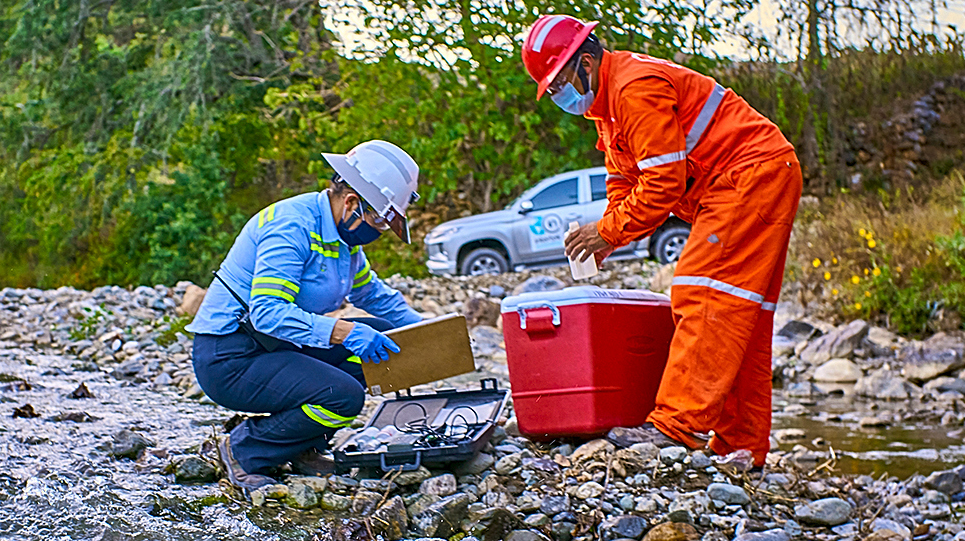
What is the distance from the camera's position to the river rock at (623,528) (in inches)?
121

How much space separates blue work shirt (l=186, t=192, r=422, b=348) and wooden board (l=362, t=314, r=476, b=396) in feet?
0.85

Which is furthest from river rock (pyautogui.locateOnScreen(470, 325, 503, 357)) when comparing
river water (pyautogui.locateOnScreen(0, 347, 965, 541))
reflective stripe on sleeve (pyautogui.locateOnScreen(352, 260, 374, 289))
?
reflective stripe on sleeve (pyautogui.locateOnScreen(352, 260, 374, 289))

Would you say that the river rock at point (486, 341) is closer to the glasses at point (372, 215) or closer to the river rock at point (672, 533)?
the glasses at point (372, 215)

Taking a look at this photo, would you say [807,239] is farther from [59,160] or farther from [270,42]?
[59,160]

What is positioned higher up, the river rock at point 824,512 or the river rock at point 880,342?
the river rock at point 824,512

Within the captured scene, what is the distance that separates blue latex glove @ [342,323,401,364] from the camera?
3.34 metres

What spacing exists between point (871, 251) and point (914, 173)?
18.9 feet

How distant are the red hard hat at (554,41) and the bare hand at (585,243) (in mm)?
577

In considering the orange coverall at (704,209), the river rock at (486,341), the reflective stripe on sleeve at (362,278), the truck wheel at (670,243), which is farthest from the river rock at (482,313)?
the orange coverall at (704,209)

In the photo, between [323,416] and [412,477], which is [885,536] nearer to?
[412,477]

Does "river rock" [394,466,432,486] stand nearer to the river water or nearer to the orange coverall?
the river water

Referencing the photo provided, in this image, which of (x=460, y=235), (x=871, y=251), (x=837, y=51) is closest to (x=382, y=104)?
(x=460, y=235)

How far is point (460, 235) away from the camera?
11.5 metres

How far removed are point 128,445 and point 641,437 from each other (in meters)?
2.28
